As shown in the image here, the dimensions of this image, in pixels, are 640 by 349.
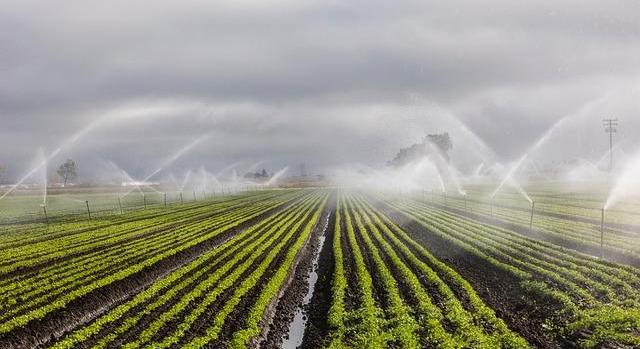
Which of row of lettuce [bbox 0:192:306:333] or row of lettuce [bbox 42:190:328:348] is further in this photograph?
row of lettuce [bbox 0:192:306:333]

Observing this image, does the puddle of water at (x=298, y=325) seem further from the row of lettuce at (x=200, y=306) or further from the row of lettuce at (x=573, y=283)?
the row of lettuce at (x=573, y=283)

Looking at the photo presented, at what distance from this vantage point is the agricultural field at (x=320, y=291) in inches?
654

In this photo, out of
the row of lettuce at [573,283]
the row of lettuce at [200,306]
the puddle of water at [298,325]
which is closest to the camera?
the row of lettuce at [573,283]

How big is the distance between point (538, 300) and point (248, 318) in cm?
1144

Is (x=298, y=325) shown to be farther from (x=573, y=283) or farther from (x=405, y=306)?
(x=573, y=283)

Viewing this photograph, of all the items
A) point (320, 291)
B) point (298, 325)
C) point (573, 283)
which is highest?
point (573, 283)

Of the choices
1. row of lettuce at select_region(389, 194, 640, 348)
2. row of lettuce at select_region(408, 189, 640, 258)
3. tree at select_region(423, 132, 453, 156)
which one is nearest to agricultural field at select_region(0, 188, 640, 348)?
row of lettuce at select_region(389, 194, 640, 348)

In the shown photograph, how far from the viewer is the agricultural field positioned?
1661cm

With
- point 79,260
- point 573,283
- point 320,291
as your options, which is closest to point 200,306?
point 320,291

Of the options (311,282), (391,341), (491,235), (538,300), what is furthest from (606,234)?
(391,341)

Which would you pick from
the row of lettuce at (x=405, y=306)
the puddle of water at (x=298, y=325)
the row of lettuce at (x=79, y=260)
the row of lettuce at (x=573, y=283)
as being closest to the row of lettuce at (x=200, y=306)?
the puddle of water at (x=298, y=325)

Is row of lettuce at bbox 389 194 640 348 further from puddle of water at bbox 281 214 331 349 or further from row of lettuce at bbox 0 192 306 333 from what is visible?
row of lettuce at bbox 0 192 306 333

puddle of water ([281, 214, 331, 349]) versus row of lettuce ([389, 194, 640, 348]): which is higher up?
row of lettuce ([389, 194, 640, 348])

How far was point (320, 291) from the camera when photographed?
23359 mm
